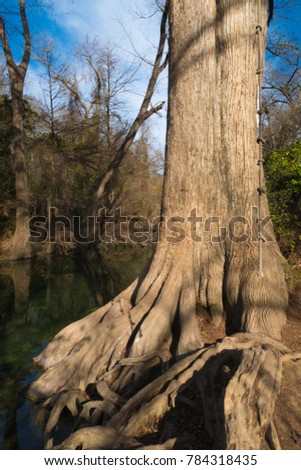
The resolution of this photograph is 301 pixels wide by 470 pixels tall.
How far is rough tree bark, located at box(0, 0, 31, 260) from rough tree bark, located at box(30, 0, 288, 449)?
34.7ft

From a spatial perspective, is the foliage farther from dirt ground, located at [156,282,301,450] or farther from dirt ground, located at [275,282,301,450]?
dirt ground, located at [156,282,301,450]

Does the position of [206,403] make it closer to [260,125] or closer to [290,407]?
[290,407]

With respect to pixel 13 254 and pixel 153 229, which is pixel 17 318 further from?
pixel 153 229

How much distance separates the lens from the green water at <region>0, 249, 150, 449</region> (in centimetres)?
401

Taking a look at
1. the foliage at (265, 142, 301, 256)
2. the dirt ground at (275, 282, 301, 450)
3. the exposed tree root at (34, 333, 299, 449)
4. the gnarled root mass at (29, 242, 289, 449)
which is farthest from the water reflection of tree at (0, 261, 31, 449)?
the foliage at (265, 142, 301, 256)

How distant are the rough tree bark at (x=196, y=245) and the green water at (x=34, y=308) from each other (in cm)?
38

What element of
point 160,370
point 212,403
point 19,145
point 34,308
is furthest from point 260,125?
point 19,145

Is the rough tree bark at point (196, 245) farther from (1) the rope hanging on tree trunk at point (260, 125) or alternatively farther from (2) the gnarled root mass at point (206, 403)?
(2) the gnarled root mass at point (206, 403)

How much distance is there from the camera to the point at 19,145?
14.8 m

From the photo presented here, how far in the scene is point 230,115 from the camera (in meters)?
4.50

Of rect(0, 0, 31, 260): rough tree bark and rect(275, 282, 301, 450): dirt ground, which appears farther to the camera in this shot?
rect(0, 0, 31, 260): rough tree bark
